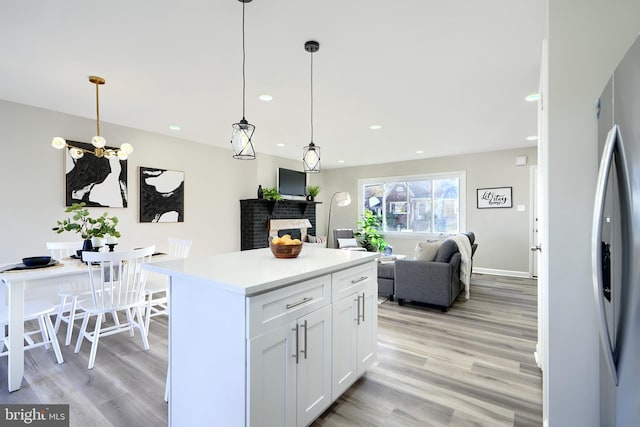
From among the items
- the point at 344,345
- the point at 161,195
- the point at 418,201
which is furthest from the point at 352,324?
the point at 418,201

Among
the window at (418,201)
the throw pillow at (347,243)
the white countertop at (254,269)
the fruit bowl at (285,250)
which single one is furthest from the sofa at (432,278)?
the window at (418,201)

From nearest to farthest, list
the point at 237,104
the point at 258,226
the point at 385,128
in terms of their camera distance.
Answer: the point at 237,104, the point at 385,128, the point at 258,226

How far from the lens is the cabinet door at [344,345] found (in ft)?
6.15

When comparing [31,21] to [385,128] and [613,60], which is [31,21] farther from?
[385,128]

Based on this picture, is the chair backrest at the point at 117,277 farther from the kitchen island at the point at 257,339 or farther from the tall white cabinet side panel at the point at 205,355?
the tall white cabinet side panel at the point at 205,355

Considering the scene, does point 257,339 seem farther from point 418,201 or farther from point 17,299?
point 418,201

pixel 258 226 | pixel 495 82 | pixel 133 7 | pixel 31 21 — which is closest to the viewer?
pixel 133 7

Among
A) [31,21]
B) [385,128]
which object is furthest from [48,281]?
[385,128]

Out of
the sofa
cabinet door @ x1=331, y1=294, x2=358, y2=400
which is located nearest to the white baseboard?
the sofa

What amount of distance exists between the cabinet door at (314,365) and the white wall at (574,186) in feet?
3.78

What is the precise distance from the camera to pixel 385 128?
4441 mm

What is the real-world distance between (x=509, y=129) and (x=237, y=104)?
3.89 m

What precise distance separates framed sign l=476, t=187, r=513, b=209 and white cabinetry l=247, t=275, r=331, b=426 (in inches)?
213

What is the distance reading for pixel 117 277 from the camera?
268cm
